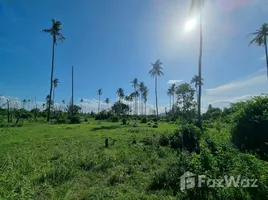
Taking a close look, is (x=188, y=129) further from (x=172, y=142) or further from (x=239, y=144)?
(x=239, y=144)

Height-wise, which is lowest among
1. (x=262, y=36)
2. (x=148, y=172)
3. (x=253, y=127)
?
(x=148, y=172)

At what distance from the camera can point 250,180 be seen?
141 inches

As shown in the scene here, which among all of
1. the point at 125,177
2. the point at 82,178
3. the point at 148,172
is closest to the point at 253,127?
the point at 148,172

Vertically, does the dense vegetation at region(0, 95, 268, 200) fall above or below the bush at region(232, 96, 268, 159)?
below

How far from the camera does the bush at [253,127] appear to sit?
6797mm

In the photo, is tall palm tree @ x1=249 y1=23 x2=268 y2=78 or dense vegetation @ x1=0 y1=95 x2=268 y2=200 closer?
dense vegetation @ x1=0 y1=95 x2=268 y2=200

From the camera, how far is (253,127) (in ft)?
23.1

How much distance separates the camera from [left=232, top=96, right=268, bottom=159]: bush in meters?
6.80

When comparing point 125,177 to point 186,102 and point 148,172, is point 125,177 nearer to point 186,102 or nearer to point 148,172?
point 148,172

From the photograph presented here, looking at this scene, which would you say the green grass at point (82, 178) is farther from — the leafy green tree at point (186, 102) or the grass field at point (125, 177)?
the leafy green tree at point (186, 102)

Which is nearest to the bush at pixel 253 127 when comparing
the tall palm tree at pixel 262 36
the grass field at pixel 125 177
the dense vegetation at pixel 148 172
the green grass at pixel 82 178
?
the dense vegetation at pixel 148 172

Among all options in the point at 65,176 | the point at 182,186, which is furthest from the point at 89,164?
the point at 182,186

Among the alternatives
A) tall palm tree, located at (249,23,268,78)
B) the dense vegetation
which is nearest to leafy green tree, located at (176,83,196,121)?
the dense vegetation

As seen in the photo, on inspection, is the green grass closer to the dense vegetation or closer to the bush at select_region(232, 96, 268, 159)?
the dense vegetation
